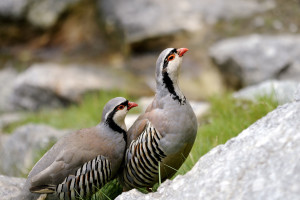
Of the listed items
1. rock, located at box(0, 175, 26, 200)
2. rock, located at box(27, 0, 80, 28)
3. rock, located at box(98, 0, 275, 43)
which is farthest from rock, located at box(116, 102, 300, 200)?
rock, located at box(27, 0, 80, 28)

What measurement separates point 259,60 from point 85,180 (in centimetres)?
637

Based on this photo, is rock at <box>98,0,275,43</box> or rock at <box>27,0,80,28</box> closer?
rock at <box>98,0,275,43</box>

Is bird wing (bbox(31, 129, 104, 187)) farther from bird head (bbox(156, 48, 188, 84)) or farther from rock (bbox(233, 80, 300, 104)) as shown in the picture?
rock (bbox(233, 80, 300, 104))

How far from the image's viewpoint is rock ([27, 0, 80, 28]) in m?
12.5

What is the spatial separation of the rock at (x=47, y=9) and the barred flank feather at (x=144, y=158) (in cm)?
980

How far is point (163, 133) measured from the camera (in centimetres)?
322

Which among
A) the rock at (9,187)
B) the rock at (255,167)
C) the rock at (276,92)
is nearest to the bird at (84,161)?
the rock at (9,187)

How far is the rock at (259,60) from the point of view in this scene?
8750 millimetres

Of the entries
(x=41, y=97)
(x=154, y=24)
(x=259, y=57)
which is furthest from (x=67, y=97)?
(x=259, y=57)

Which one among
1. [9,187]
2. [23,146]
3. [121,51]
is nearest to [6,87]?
[121,51]

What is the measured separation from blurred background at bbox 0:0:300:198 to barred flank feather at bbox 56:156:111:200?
337 centimetres

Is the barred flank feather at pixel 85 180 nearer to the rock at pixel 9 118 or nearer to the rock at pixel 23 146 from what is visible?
the rock at pixel 23 146

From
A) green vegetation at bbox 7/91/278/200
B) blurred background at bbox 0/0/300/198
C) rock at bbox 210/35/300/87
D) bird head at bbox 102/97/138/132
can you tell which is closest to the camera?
bird head at bbox 102/97/138/132

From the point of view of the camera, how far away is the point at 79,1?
→ 12.5 m
